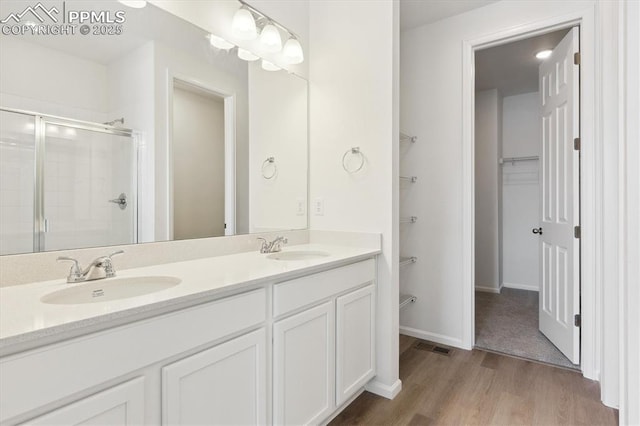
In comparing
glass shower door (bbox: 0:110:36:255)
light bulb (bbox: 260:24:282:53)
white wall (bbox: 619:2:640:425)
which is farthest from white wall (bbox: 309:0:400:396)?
glass shower door (bbox: 0:110:36:255)

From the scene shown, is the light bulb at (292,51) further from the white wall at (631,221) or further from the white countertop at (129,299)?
the white wall at (631,221)

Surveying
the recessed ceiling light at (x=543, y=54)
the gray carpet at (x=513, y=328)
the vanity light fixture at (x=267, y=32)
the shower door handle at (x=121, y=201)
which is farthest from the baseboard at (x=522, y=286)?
the shower door handle at (x=121, y=201)

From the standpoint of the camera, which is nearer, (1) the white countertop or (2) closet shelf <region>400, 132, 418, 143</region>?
(1) the white countertop

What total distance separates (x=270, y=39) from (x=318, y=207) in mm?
1088

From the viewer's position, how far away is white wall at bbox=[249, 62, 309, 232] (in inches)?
81.9

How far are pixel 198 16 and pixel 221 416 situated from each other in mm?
1802

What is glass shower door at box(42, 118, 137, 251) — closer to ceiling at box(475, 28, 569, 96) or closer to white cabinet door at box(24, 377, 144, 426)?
white cabinet door at box(24, 377, 144, 426)

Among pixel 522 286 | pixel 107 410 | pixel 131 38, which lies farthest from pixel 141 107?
pixel 522 286

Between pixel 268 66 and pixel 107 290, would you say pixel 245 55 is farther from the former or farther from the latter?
pixel 107 290

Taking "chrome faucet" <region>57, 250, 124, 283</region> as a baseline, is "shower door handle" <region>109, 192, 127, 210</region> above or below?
above

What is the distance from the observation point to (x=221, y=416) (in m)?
1.15

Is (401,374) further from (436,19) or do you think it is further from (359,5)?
(436,19)

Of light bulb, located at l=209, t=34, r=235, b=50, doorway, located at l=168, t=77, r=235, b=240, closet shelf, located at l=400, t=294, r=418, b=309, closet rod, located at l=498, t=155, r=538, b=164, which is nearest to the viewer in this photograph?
doorway, located at l=168, t=77, r=235, b=240

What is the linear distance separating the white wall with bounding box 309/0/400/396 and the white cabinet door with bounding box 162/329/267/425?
96 cm
